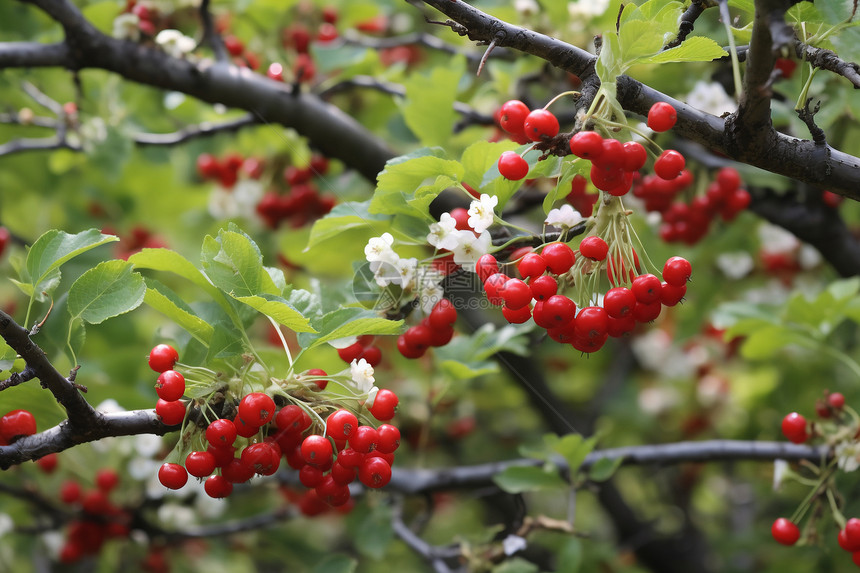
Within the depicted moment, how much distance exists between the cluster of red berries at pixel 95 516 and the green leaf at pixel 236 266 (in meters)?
1.99

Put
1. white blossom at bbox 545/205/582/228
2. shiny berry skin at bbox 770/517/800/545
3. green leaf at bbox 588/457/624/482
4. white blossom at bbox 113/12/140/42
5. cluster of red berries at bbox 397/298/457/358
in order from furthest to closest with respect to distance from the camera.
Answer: white blossom at bbox 113/12/140/42 < green leaf at bbox 588/457/624/482 < shiny berry skin at bbox 770/517/800/545 < cluster of red berries at bbox 397/298/457/358 < white blossom at bbox 545/205/582/228

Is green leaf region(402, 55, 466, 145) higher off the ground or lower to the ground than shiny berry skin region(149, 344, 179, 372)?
higher

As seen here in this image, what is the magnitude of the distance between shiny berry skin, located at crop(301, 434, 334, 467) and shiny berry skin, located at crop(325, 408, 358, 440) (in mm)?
28

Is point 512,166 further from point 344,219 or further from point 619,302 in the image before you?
point 344,219

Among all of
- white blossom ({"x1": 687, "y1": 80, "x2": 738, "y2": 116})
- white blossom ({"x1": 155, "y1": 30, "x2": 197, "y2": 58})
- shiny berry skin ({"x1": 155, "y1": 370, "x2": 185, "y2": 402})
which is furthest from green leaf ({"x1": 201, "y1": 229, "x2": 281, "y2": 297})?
white blossom ({"x1": 687, "y1": 80, "x2": 738, "y2": 116})

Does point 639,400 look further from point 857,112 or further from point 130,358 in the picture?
point 130,358

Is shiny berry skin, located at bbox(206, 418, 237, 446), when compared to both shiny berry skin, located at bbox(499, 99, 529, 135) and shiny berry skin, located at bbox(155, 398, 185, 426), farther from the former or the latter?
shiny berry skin, located at bbox(499, 99, 529, 135)

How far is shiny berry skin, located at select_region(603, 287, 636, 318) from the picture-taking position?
1550 mm

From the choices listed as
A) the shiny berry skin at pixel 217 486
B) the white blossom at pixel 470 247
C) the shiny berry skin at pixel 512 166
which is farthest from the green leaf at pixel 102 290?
the shiny berry skin at pixel 512 166

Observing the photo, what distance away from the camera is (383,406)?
1688mm

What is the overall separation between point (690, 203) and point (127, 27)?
2.65 meters

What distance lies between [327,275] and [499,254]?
2688 mm

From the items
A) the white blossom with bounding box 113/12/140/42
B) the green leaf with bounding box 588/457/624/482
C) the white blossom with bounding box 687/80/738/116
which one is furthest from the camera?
the white blossom with bounding box 113/12/140/42

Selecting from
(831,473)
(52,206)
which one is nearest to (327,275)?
(52,206)
